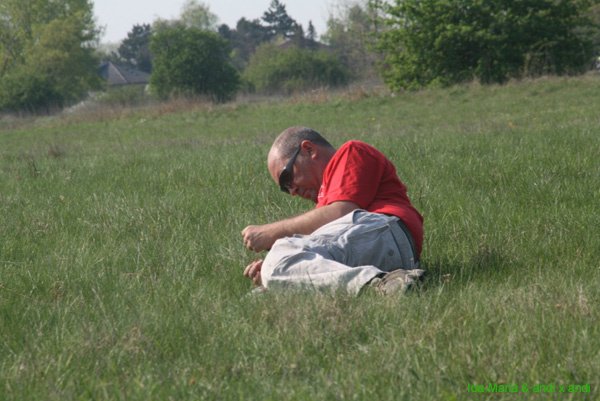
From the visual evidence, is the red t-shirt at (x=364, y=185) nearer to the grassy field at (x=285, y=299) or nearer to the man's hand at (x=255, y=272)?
the grassy field at (x=285, y=299)

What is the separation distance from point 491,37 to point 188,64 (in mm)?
19063

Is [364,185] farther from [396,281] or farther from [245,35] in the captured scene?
[245,35]

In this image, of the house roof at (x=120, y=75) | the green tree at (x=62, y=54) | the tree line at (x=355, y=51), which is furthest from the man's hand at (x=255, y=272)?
the house roof at (x=120, y=75)

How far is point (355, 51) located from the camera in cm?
5572

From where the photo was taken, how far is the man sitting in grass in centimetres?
260

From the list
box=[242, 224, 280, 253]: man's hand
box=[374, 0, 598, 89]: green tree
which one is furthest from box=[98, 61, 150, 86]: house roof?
box=[242, 224, 280, 253]: man's hand

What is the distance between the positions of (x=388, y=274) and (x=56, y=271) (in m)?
1.75

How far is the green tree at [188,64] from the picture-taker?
35.3m

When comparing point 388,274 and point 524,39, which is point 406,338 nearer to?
point 388,274

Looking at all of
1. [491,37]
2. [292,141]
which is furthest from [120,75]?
[292,141]

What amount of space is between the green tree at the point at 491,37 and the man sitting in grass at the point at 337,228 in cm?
2190

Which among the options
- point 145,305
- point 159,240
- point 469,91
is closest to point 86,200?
point 159,240

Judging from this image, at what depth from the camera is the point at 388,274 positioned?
250cm

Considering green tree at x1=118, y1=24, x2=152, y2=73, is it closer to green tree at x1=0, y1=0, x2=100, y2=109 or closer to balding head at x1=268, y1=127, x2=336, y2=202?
green tree at x1=0, y1=0, x2=100, y2=109
